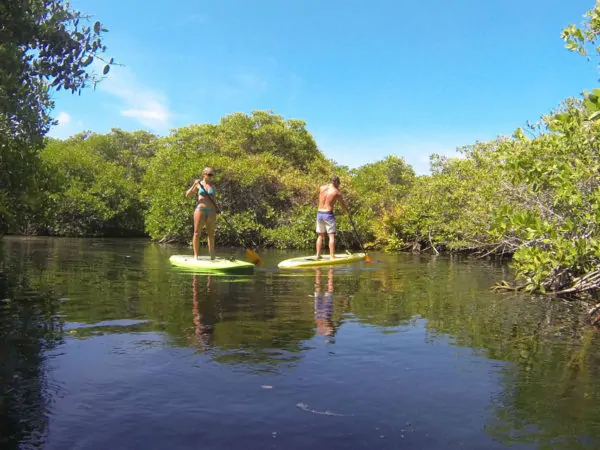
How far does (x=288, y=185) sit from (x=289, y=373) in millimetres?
22108

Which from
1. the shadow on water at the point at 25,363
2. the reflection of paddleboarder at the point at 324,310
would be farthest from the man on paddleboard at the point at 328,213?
the shadow on water at the point at 25,363

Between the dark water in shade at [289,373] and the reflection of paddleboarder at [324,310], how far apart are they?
0.04 metres

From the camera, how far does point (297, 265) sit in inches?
463

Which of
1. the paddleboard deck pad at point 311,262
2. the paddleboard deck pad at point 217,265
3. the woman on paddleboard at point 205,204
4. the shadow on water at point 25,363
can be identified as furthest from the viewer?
the paddleboard deck pad at point 311,262

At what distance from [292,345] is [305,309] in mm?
1861

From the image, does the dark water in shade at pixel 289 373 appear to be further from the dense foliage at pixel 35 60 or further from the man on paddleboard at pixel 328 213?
the man on paddleboard at pixel 328 213

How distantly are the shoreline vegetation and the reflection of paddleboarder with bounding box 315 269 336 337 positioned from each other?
8.58ft

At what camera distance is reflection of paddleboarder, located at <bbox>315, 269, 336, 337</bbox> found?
549 cm

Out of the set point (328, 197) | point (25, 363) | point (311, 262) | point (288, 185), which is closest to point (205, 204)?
point (311, 262)

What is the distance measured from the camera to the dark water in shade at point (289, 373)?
291 cm

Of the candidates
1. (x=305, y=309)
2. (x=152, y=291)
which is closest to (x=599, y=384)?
(x=305, y=309)

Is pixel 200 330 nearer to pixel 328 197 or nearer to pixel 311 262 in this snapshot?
pixel 311 262

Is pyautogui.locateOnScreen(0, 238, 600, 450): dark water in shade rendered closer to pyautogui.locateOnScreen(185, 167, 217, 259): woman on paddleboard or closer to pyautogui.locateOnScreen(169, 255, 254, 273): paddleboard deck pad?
pyautogui.locateOnScreen(169, 255, 254, 273): paddleboard deck pad

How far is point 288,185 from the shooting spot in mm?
25812
